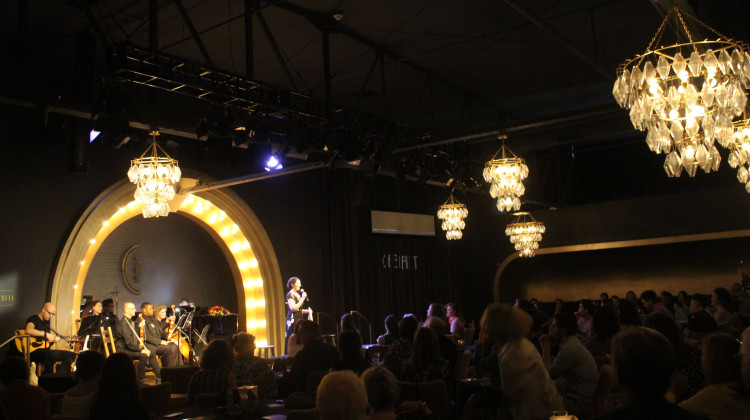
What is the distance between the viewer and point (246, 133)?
789 cm

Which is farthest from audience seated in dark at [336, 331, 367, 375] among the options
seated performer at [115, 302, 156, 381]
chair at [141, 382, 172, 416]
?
seated performer at [115, 302, 156, 381]

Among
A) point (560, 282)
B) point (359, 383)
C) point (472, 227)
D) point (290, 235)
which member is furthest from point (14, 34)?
point (560, 282)

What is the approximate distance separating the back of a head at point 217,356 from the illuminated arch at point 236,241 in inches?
231

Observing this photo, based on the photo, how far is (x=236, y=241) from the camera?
40.7ft

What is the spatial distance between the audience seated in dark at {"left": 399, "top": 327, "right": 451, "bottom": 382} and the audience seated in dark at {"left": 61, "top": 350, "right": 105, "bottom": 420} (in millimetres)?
2153

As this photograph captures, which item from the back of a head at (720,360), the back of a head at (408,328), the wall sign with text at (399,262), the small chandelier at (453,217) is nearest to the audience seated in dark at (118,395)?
the back of a head at (408,328)

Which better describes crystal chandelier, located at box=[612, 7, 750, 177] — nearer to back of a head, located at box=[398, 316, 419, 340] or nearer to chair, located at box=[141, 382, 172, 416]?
back of a head, located at box=[398, 316, 419, 340]

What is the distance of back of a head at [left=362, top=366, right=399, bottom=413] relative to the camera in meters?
2.97

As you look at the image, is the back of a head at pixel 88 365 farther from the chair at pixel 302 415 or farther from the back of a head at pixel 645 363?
the back of a head at pixel 645 363

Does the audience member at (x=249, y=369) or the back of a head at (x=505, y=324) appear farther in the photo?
the audience member at (x=249, y=369)

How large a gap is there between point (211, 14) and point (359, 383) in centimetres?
671

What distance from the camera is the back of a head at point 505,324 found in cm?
361

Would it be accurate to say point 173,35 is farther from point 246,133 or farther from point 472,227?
point 472,227

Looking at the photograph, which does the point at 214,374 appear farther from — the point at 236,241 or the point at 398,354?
the point at 236,241
